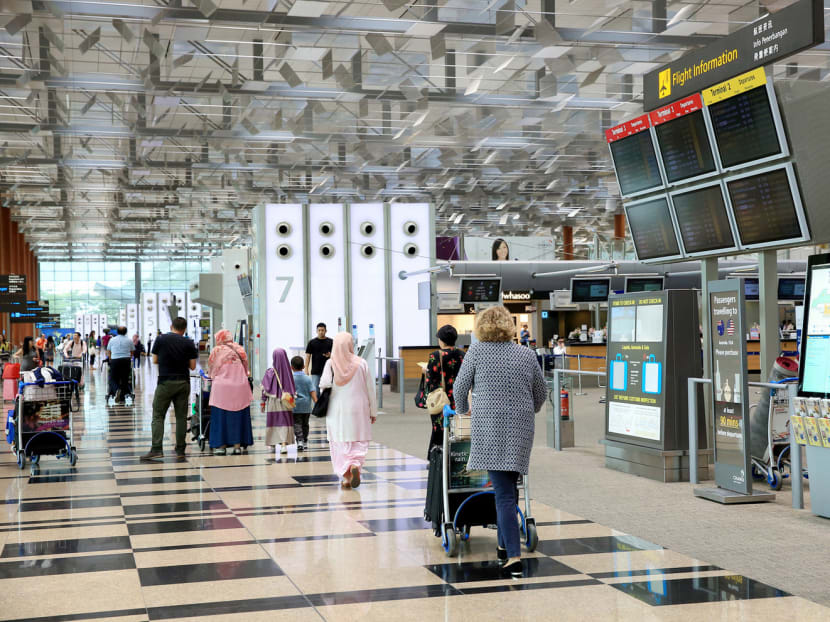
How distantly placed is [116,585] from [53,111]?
1784cm

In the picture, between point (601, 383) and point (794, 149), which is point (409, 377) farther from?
point (794, 149)

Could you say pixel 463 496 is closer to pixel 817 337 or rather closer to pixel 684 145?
pixel 817 337

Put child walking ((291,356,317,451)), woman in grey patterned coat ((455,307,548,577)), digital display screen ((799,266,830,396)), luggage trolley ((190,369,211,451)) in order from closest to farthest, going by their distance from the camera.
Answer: woman in grey patterned coat ((455,307,548,577)), digital display screen ((799,266,830,396)), child walking ((291,356,317,451)), luggage trolley ((190,369,211,451))

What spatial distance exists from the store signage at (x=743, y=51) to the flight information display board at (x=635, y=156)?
0.31 meters

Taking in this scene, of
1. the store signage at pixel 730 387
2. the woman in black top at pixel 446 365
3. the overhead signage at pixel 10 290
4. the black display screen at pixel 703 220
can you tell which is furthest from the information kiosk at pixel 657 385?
the overhead signage at pixel 10 290

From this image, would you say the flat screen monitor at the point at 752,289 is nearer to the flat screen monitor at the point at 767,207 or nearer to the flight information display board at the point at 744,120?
the flat screen monitor at the point at 767,207

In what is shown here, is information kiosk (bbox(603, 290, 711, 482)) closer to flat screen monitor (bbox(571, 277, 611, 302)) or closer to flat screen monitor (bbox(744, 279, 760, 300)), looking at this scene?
flat screen monitor (bbox(744, 279, 760, 300))

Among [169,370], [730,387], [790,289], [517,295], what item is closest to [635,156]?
[730,387]

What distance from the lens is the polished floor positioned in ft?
14.9

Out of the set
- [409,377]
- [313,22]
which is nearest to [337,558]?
[313,22]

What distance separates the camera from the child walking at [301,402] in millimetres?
11273

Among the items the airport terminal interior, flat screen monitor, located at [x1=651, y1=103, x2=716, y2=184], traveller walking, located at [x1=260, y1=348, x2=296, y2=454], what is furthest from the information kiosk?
traveller walking, located at [x1=260, y1=348, x2=296, y2=454]

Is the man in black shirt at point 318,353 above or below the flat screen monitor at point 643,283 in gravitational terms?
below

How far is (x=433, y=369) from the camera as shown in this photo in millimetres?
7129
